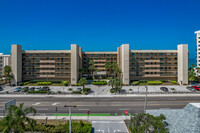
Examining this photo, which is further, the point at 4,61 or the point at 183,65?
the point at 4,61

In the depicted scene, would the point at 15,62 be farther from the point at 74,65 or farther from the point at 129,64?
the point at 129,64

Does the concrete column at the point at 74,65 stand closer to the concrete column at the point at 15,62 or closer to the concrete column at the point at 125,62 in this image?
the concrete column at the point at 125,62

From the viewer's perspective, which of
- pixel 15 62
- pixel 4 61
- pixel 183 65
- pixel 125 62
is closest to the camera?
pixel 15 62

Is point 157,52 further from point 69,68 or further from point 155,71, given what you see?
point 69,68

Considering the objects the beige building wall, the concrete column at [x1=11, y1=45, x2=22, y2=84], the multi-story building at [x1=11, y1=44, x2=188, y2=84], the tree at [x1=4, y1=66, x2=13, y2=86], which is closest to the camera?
the tree at [x1=4, y1=66, x2=13, y2=86]

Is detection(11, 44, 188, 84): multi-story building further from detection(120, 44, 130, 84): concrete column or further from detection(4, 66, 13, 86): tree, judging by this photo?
detection(4, 66, 13, 86): tree

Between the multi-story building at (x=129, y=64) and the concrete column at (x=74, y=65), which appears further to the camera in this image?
the multi-story building at (x=129, y=64)

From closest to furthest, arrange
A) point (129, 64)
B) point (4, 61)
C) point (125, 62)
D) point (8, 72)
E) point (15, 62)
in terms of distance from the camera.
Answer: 1. point (8, 72)
2. point (15, 62)
3. point (125, 62)
4. point (129, 64)
5. point (4, 61)

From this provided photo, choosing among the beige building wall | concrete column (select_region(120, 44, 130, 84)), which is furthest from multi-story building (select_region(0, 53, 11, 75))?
the beige building wall

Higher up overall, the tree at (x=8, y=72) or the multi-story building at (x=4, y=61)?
the multi-story building at (x=4, y=61)

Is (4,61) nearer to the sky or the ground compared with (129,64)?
nearer to the sky

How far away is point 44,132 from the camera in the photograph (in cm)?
2177

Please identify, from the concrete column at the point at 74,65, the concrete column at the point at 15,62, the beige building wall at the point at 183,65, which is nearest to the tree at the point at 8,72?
the concrete column at the point at 15,62

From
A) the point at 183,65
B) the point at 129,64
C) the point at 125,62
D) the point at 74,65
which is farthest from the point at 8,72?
the point at 183,65
